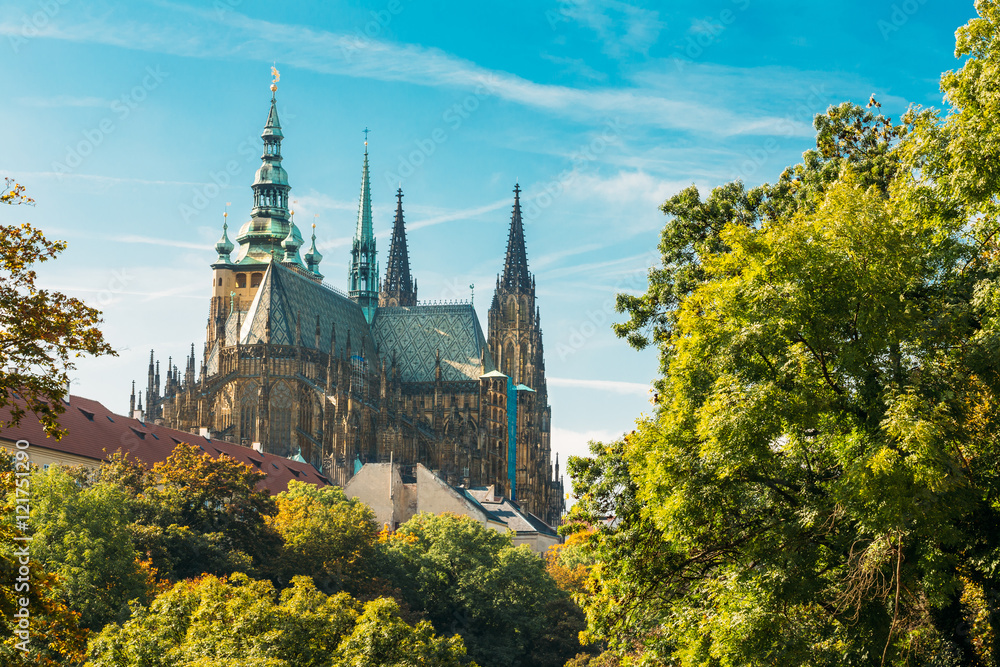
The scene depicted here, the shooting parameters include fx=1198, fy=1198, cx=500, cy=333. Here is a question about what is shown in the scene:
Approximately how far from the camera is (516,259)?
13638cm

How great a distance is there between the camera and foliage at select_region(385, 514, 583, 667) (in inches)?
2452

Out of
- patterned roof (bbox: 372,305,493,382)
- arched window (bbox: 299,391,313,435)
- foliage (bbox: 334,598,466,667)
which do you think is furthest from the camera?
patterned roof (bbox: 372,305,493,382)

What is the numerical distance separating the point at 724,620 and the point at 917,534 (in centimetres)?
340

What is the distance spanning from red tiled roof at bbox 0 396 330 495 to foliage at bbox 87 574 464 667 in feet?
102

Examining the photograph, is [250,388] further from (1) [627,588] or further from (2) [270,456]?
(1) [627,588]

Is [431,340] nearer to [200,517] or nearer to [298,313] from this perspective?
[298,313]

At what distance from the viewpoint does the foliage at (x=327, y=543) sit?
59500mm

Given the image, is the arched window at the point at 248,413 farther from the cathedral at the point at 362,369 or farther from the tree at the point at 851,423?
the tree at the point at 851,423

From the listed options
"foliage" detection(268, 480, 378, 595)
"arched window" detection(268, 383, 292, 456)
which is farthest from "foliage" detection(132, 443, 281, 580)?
"arched window" detection(268, 383, 292, 456)

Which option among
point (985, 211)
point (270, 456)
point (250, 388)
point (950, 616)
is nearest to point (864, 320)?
point (985, 211)

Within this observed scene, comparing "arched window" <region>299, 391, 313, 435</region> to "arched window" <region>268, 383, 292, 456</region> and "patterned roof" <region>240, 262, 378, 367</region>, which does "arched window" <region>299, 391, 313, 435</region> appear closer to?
"arched window" <region>268, 383, 292, 456</region>

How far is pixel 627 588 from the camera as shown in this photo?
22.4 m

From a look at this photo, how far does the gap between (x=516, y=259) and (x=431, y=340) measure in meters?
14.1

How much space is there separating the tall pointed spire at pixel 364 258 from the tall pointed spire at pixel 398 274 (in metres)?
1.40
